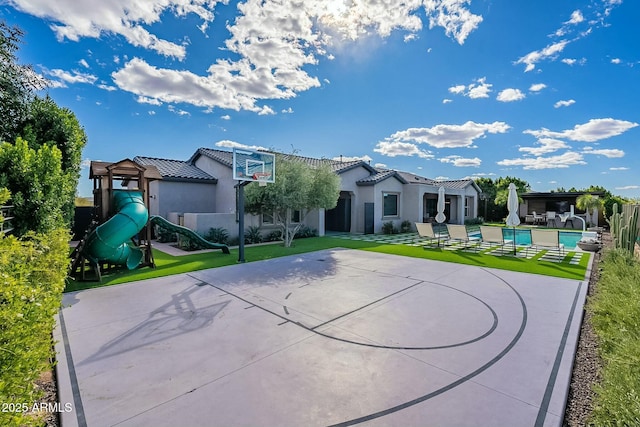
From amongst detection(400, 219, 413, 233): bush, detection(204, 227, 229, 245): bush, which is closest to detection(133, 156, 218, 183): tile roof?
detection(204, 227, 229, 245): bush

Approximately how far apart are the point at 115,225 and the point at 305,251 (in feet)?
24.0

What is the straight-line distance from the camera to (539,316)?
573 centimetres

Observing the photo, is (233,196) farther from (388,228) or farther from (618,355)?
(618,355)

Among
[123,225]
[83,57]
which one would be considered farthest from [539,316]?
[83,57]

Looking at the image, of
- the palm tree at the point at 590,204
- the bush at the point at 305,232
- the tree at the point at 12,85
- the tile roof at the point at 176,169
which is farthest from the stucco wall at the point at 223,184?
the palm tree at the point at 590,204

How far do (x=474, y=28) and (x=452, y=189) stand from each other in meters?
16.4

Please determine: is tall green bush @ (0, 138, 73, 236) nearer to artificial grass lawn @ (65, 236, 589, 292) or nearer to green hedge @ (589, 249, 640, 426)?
artificial grass lawn @ (65, 236, 589, 292)

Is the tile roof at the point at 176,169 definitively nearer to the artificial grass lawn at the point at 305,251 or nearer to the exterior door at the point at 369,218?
the artificial grass lawn at the point at 305,251

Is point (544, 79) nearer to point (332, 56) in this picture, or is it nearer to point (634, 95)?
point (634, 95)

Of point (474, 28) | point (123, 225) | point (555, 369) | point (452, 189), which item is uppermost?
point (474, 28)

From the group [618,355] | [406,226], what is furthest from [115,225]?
[406,226]

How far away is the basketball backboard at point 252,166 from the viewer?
10984 mm

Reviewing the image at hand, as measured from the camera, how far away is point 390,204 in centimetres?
2208

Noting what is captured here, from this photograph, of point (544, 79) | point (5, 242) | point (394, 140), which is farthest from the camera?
point (394, 140)
